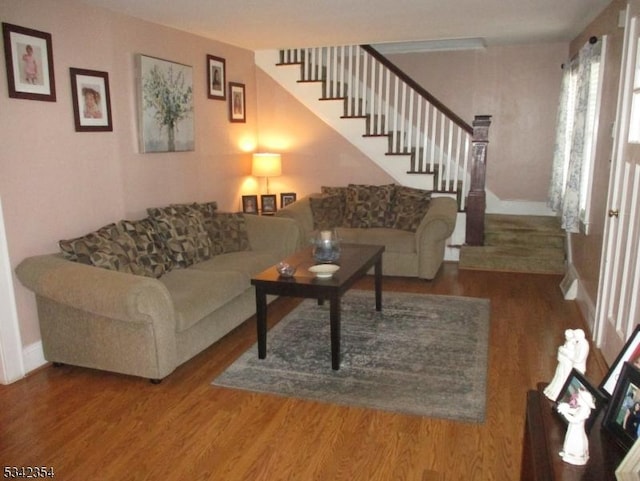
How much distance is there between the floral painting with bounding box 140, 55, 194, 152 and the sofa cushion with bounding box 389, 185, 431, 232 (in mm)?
2109

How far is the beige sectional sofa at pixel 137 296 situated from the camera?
114 inches

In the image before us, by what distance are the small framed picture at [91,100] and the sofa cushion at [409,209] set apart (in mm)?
2813

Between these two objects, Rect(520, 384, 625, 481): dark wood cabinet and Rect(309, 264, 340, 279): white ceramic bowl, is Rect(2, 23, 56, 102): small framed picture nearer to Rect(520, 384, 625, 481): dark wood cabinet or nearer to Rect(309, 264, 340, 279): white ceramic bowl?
Rect(309, 264, 340, 279): white ceramic bowl

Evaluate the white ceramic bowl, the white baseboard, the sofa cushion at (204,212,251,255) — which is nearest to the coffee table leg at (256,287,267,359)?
the white ceramic bowl

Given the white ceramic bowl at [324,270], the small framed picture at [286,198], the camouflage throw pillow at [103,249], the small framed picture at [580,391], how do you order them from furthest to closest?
the small framed picture at [286,198], the white ceramic bowl at [324,270], the camouflage throw pillow at [103,249], the small framed picture at [580,391]

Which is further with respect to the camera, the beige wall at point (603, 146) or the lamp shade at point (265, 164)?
the lamp shade at point (265, 164)

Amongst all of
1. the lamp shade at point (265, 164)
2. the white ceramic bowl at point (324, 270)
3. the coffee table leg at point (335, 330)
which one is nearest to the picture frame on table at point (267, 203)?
the lamp shade at point (265, 164)

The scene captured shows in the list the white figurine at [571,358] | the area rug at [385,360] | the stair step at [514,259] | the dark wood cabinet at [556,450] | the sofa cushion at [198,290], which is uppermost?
the white figurine at [571,358]

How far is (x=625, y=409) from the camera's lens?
1388mm

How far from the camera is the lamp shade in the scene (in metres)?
5.83

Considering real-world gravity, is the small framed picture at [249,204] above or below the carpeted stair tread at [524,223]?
above

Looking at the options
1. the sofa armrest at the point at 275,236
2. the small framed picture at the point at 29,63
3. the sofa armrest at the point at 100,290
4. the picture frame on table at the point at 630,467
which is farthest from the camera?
Answer: the sofa armrest at the point at 275,236

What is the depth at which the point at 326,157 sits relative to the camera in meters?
6.07

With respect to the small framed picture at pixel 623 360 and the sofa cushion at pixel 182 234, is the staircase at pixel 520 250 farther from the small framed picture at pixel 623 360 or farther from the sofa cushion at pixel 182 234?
the small framed picture at pixel 623 360
